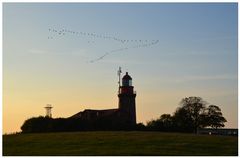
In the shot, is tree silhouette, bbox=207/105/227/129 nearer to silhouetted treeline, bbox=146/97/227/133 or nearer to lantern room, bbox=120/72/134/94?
silhouetted treeline, bbox=146/97/227/133

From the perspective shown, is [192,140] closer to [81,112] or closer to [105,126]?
[105,126]

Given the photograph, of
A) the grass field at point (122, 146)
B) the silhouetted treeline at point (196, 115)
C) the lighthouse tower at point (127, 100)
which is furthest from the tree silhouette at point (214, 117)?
the grass field at point (122, 146)

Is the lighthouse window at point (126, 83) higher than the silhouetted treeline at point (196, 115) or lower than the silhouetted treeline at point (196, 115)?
higher

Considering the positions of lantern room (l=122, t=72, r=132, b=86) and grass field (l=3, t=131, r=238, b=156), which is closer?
grass field (l=3, t=131, r=238, b=156)

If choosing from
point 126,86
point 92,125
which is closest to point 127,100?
point 126,86

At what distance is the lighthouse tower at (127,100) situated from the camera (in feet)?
245

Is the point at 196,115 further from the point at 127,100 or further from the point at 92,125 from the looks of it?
the point at 92,125

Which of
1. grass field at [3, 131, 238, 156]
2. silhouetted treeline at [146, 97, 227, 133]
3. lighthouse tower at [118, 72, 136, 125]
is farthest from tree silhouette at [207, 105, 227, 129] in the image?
grass field at [3, 131, 238, 156]

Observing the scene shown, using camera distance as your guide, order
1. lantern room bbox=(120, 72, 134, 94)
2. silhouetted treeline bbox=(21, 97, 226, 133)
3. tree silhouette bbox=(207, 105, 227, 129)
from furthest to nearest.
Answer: tree silhouette bbox=(207, 105, 227, 129), lantern room bbox=(120, 72, 134, 94), silhouetted treeline bbox=(21, 97, 226, 133)

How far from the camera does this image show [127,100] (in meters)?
75.6

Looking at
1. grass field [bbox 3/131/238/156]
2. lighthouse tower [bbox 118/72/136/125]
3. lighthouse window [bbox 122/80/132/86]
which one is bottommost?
grass field [bbox 3/131/238/156]

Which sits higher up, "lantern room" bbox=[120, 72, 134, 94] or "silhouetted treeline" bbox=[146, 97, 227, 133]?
"lantern room" bbox=[120, 72, 134, 94]

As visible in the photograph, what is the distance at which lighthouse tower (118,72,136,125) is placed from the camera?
7469 centimetres

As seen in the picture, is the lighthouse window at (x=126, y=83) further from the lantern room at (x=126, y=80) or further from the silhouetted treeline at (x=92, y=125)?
the silhouetted treeline at (x=92, y=125)
